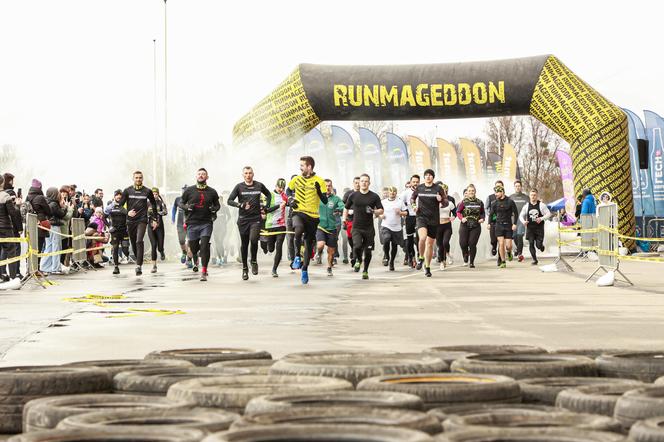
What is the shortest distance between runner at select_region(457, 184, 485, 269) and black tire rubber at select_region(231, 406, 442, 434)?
24131 mm

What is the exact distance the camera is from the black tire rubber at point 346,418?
411 centimetres

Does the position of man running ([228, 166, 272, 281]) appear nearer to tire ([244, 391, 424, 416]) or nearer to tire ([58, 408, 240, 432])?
tire ([244, 391, 424, 416])

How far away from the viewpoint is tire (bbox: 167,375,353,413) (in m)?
4.98

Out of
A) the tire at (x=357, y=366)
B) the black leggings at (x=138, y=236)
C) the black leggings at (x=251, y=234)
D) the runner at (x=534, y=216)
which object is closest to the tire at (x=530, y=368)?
the tire at (x=357, y=366)

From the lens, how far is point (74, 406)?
497cm

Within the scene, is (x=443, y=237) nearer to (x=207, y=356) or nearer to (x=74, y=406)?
(x=207, y=356)

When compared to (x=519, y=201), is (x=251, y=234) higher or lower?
→ lower

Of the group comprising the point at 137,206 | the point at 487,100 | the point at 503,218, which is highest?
the point at 487,100

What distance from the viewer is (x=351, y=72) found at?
33.2m

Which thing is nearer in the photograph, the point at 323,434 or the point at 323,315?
the point at 323,434

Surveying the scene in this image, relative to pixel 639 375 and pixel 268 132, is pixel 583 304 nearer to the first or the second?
pixel 639 375

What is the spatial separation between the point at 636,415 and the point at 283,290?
14.3 metres

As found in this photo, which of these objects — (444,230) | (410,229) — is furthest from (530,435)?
(410,229)

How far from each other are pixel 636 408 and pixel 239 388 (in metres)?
1.63
